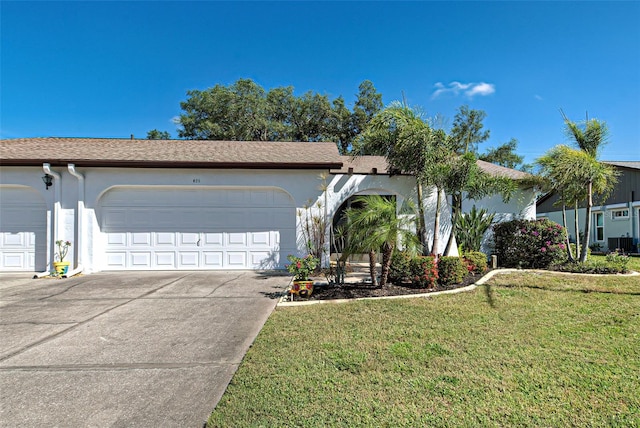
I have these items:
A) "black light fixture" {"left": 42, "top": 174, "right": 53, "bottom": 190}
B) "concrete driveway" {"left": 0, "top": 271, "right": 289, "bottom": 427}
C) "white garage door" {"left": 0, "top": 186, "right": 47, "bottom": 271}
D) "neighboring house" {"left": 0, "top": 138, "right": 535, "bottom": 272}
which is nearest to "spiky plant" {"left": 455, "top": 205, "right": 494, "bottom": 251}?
"neighboring house" {"left": 0, "top": 138, "right": 535, "bottom": 272}

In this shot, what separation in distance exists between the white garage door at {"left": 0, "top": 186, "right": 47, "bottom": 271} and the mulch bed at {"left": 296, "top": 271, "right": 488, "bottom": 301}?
888 cm

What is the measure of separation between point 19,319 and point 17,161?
6.26m

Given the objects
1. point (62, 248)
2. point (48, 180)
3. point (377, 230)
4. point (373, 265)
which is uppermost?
point (48, 180)

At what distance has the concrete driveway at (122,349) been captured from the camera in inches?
105

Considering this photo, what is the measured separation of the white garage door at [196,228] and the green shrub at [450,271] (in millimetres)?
4526

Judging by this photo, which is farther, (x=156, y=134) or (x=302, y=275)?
(x=156, y=134)

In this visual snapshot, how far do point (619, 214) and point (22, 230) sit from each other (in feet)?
91.1

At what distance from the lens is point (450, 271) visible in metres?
7.11

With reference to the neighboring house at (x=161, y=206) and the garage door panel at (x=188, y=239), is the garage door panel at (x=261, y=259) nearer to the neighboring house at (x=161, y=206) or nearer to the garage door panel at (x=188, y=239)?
the neighboring house at (x=161, y=206)

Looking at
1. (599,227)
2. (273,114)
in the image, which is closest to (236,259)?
(273,114)

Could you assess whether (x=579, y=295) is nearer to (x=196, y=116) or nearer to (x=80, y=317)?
(x=80, y=317)

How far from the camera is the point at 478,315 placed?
5.02 metres

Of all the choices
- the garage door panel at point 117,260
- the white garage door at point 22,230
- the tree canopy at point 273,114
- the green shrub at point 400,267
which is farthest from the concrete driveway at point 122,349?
the tree canopy at point 273,114

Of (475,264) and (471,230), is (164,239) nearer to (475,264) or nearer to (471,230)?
(475,264)
